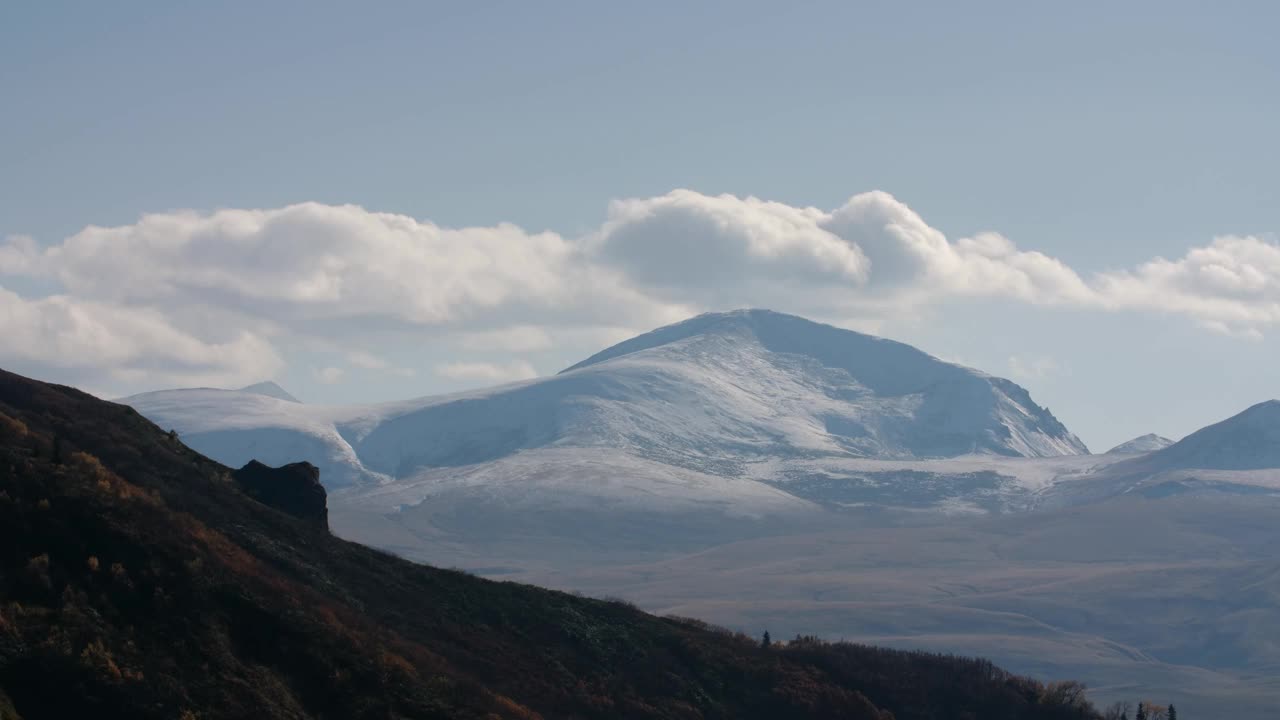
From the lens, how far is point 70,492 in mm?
47688

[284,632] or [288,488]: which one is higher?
[288,488]

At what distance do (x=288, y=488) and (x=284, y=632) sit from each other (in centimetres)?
3087

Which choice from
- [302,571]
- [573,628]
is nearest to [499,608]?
[573,628]

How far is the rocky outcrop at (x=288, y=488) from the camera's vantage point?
75688 millimetres

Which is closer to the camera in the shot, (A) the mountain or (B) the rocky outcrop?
(A) the mountain

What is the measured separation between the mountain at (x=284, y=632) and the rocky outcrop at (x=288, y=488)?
0.58 ft

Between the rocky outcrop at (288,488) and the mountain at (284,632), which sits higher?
the rocky outcrop at (288,488)

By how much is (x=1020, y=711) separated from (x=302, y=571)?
39.0 meters

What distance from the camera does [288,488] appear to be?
252 ft

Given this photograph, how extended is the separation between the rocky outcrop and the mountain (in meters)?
0.18

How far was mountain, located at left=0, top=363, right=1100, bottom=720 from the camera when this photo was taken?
41.1m

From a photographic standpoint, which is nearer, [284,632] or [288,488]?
[284,632]

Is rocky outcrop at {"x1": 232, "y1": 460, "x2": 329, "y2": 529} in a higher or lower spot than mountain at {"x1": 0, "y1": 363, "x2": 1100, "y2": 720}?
higher

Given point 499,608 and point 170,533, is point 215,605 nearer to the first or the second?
point 170,533
